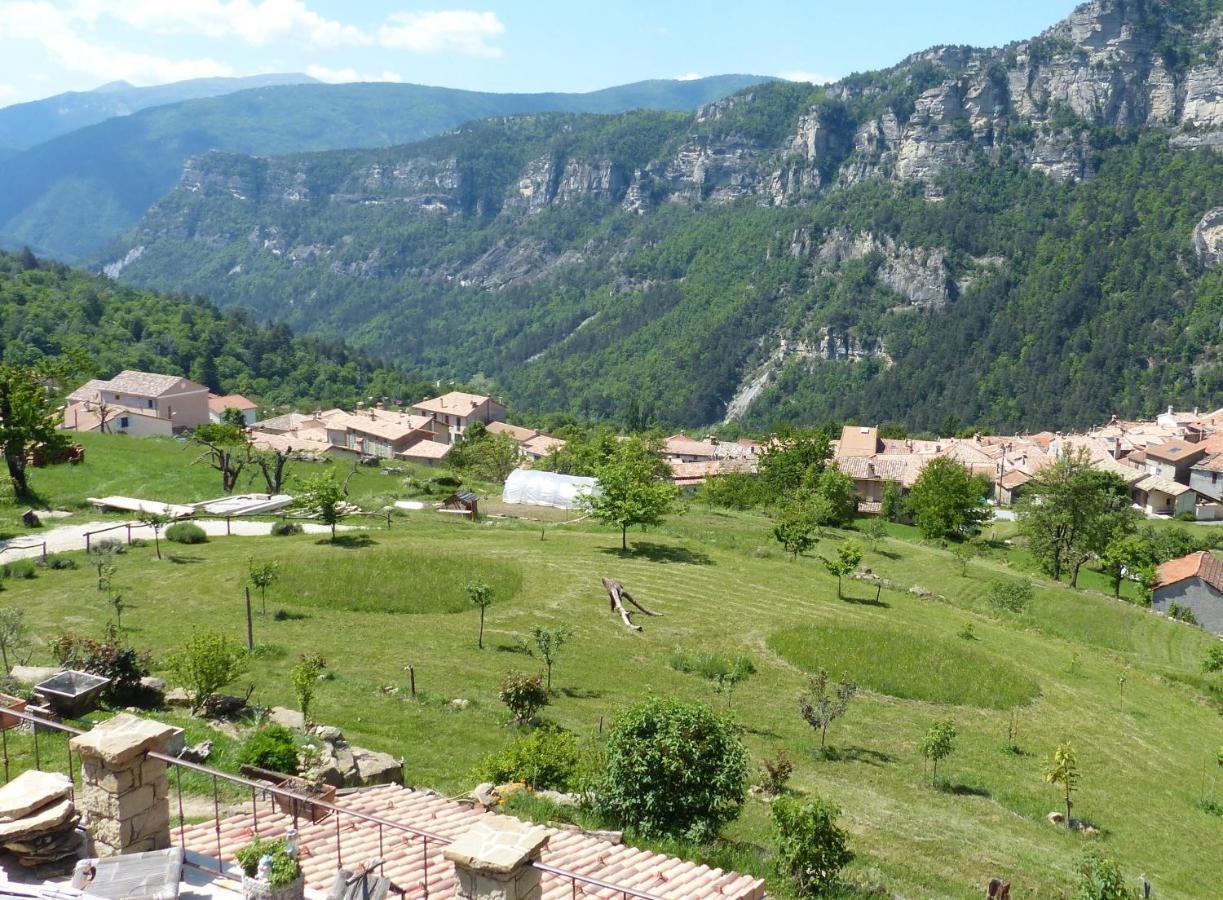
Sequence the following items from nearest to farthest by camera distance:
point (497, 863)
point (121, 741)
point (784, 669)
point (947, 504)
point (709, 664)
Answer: point (497, 863) → point (121, 741) → point (709, 664) → point (784, 669) → point (947, 504)

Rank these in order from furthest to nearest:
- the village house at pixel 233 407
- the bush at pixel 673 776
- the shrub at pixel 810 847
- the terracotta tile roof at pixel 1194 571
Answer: the village house at pixel 233 407 → the terracotta tile roof at pixel 1194 571 → the bush at pixel 673 776 → the shrub at pixel 810 847

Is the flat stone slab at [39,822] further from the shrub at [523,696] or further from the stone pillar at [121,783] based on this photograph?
the shrub at [523,696]

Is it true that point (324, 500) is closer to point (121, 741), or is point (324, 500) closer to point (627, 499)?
point (627, 499)

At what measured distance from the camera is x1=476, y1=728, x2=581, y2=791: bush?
1641 cm

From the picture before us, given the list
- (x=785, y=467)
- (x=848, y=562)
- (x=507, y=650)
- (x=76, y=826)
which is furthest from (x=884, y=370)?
(x=76, y=826)

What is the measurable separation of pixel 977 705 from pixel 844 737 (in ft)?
22.0

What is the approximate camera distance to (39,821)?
32.1 ft

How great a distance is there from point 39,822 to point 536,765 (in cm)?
830

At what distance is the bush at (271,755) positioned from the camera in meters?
14.6

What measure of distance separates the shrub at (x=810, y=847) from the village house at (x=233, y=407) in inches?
3741

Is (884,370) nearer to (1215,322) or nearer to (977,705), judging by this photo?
(1215,322)

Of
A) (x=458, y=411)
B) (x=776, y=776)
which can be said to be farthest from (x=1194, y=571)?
(x=458, y=411)

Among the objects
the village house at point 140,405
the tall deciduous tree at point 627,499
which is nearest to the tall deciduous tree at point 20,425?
the tall deciduous tree at point 627,499

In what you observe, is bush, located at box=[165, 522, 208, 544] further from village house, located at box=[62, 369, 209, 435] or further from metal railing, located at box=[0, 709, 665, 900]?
village house, located at box=[62, 369, 209, 435]
